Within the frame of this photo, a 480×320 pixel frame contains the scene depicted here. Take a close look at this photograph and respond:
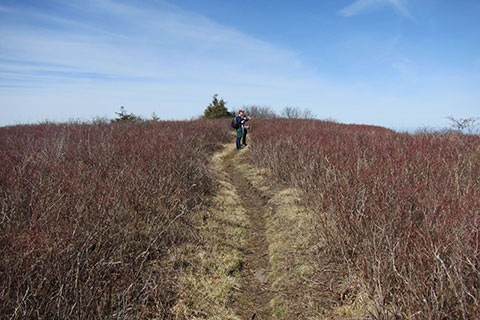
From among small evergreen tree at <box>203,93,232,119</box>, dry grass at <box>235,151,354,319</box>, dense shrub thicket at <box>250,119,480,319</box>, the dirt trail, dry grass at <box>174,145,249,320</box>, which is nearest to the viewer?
dense shrub thicket at <box>250,119,480,319</box>

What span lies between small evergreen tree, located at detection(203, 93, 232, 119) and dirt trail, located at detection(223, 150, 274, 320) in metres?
25.2

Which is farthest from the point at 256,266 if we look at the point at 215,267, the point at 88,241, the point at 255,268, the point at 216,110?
the point at 216,110

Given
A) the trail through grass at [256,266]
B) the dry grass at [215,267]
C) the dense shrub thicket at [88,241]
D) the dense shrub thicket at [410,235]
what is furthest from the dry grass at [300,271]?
the dense shrub thicket at [88,241]

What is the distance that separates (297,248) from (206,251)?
1.40m

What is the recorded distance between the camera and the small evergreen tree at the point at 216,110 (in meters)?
31.3

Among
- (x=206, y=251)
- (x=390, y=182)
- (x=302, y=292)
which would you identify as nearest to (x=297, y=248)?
(x=302, y=292)

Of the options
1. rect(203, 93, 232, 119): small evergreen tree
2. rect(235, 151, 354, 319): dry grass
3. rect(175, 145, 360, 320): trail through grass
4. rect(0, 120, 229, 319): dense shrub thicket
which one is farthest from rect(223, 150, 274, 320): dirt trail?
rect(203, 93, 232, 119): small evergreen tree

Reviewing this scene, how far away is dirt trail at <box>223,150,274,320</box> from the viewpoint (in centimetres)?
298

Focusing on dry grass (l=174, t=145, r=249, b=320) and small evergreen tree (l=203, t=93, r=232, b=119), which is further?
small evergreen tree (l=203, t=93, r=232, b=119)

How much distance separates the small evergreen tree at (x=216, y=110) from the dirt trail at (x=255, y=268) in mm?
25154

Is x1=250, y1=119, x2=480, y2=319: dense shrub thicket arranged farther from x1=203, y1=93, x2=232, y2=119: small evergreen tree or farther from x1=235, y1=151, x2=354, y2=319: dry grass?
x1=203, y1=93, x2=232, y2=119: small evergreen tree

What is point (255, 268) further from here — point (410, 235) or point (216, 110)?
point (216, 110)

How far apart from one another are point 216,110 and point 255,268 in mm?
28826

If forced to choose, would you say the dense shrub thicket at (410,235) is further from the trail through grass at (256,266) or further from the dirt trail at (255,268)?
the dirt trail at (255,268)
